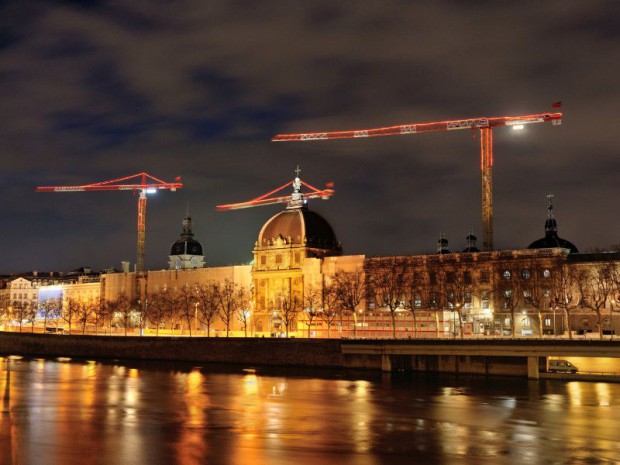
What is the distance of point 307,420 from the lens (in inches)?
2270

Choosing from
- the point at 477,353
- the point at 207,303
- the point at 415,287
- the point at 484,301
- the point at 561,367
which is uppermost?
the point at 415,287

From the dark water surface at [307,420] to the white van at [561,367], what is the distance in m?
3.87

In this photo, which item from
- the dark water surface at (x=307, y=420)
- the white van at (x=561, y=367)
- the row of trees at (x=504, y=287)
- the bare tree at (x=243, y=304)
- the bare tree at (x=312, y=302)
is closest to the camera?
the dark water surface at (x=307, y=420)

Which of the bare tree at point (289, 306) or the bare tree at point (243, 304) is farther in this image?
the bare tree at point (243, 304)

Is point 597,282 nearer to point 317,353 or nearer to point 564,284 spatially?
point 564,284

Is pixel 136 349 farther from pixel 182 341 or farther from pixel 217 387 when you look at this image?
pixel 217 387

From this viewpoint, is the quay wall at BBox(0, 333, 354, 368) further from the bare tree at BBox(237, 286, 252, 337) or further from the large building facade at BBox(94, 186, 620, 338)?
the bare tree at BBox(237, 286, 252, 337)

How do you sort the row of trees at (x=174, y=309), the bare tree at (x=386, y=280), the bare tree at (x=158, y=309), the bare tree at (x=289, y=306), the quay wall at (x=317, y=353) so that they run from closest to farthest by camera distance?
1. the quay wall at (x=317, y=353)
2. the bare tree at (x=386, y=280)
3. the bare tree at (x=289, y=306)
4. the row of trees at (x=174, y=309)
5. the bare tree at (x=158, y=309)

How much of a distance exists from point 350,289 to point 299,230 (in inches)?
1367

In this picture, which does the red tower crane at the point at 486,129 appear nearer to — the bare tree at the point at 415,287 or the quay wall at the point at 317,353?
the bare tree at the point at 415,287

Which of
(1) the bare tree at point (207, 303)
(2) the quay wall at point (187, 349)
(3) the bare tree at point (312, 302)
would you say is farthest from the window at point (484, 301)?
(1) the bare tree at point (207, 303)

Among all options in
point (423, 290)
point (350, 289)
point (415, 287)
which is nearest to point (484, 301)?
point (423, 290)

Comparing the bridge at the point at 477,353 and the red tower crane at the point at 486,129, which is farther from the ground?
the red tower crane at the point at 486,129

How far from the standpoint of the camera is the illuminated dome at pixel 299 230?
518ft
